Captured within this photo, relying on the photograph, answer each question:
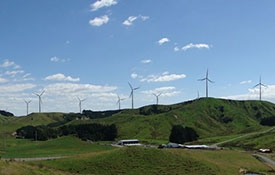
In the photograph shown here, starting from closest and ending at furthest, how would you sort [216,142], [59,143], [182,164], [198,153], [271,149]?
1. [182,164]
2. [198,153]
3. [271,149]
4. [59,143]
5. [216,142]

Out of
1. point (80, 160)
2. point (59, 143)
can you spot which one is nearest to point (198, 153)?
point (80, 160)

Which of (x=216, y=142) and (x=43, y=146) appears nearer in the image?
(x=43, y=146)

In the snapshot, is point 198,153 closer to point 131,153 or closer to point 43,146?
point 131,153

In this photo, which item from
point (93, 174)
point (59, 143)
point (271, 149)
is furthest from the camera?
point (59, 143)

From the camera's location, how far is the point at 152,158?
94.9 metres

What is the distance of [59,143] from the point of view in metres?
153

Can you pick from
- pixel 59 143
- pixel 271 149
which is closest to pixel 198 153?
pixel 271 149

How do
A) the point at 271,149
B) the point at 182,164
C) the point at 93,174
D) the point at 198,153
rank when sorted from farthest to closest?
the point at 271,149, the point at 198,153, the point at 182,164, the point at 93,174

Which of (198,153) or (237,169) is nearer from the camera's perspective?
(237,169)

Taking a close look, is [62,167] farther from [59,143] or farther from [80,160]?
[59,143]

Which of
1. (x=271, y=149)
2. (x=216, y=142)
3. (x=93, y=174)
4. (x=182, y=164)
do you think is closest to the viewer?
(x=93, y=174)

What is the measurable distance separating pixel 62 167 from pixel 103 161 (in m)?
9.92

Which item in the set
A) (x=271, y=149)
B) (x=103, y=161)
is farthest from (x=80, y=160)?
(x=271, y=149)

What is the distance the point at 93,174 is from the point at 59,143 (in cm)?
7256
